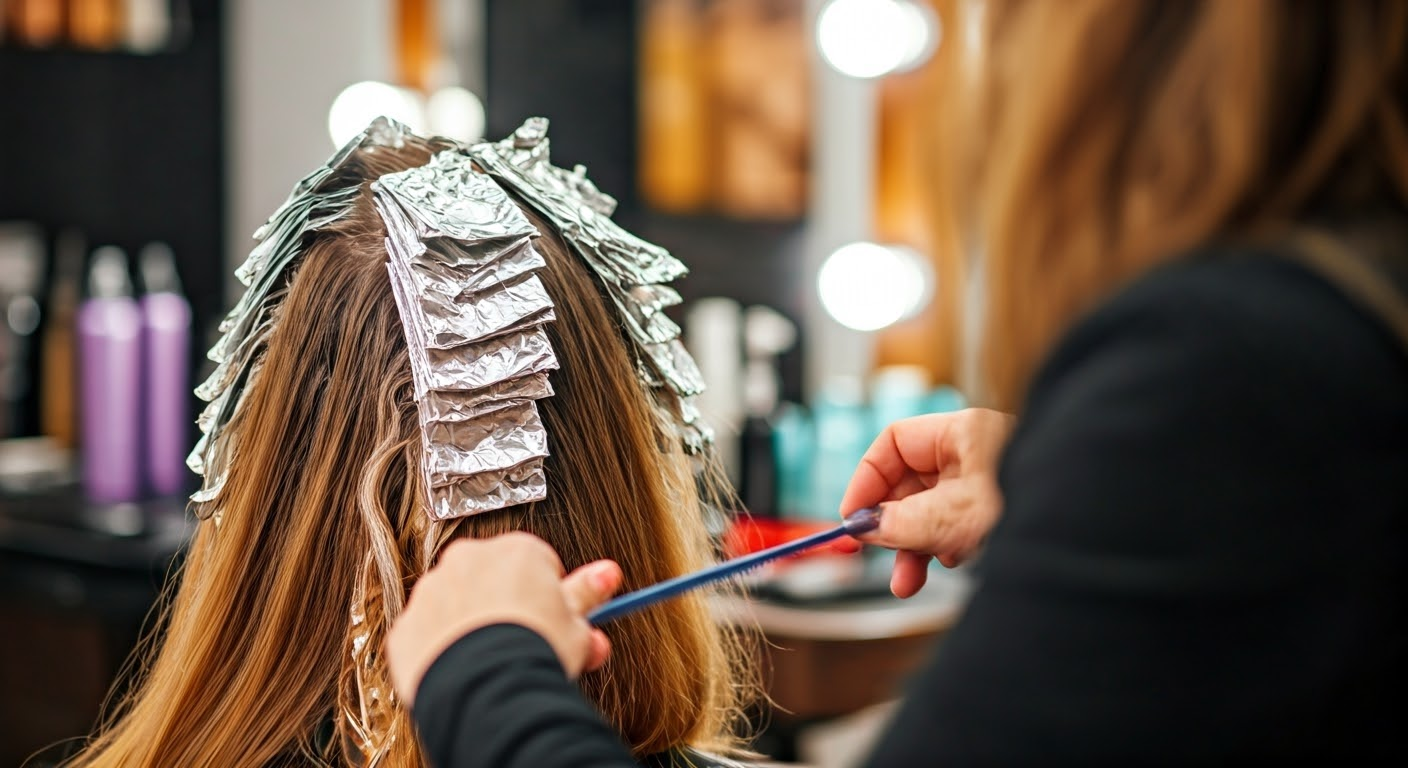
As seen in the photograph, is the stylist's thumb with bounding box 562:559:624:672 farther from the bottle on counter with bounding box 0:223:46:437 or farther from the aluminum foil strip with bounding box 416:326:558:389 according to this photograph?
the bottle on counter with bounding box 0:223:46:437

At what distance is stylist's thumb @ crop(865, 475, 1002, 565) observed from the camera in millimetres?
759

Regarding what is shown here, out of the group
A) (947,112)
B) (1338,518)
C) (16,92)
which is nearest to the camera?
(1338,518)

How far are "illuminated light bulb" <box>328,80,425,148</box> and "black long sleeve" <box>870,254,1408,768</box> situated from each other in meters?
2.21

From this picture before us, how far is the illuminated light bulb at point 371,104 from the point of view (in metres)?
2.47

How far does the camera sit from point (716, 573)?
2.18 ft

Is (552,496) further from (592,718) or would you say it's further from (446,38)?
(446,38)

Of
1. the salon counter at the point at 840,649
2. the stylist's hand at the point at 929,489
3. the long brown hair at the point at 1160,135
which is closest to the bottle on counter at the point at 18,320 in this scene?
the salon counter at the point at 840,649

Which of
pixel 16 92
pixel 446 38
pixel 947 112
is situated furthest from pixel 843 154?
pixel 947 112

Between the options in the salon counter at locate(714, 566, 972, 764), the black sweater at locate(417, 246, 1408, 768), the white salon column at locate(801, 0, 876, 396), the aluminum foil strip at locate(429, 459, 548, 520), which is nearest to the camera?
the black sweater at locate(417, 246, 1408, 768)

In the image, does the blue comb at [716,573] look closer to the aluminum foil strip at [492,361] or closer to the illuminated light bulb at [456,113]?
the aluminum foil strip at [492,361]

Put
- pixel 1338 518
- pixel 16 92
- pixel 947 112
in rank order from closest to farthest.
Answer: pixel 1338 518 < pixel 947 112 < pixel 16 92

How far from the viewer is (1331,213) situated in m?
0.46

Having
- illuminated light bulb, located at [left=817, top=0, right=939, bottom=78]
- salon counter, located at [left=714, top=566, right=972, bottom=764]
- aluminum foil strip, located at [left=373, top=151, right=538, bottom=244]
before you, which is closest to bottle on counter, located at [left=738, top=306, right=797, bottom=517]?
salon counter, located at [left=714, top=566, right=972, bottom=764]

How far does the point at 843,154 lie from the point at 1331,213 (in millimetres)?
2156
